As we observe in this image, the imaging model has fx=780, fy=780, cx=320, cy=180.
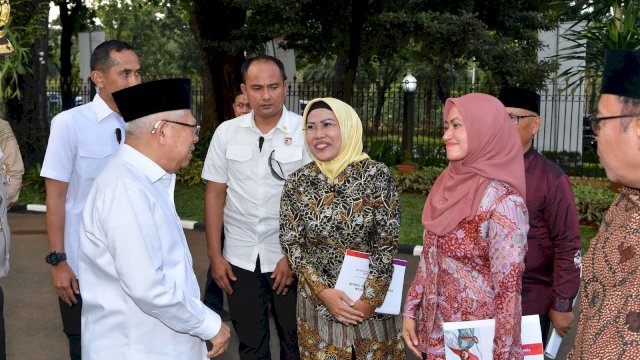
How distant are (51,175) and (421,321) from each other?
7.28 ft

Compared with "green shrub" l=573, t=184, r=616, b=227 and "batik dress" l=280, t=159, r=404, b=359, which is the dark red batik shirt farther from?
"green shrub" l=573, t=184, r=616, b=227

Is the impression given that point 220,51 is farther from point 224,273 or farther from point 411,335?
point 411,335

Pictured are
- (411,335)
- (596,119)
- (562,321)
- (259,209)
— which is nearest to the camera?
(596,119)

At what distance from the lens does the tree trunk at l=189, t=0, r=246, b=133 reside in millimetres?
18516

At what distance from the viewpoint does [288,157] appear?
4.79 metres

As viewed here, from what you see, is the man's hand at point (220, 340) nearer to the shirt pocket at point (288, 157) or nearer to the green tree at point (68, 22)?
the shirt pocket at point (288, 157)

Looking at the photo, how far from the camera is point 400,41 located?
17.6 metres

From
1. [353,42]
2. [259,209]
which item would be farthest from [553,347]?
[353,42]

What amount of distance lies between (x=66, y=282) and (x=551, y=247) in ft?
8.77

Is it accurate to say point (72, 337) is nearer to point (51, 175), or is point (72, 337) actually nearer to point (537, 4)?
point (51, 175)

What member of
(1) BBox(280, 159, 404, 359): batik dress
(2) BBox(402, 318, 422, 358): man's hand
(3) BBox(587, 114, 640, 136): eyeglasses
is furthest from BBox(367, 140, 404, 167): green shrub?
(3) BBox(587, 114, 640, 136): eyeglasses

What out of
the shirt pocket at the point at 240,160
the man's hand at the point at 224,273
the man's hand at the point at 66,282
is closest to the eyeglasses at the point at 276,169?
the shirt pocket at the point at 240,160

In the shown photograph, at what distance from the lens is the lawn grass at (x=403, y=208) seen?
36.8 feet

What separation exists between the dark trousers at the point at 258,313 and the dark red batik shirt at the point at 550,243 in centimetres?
142
